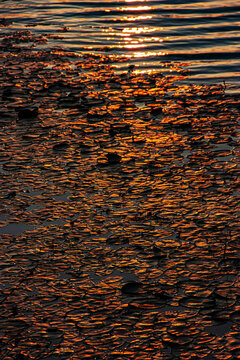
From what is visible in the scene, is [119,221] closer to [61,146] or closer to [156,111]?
[61,146]

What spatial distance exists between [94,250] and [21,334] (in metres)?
0.55

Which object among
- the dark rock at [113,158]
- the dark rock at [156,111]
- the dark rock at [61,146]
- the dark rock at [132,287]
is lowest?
the dark rock at [132,287]

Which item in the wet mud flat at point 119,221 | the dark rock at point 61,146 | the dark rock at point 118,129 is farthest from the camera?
→ the dark rock at point 118,129

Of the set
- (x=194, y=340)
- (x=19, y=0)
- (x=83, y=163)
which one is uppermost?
(x=19, y=0)

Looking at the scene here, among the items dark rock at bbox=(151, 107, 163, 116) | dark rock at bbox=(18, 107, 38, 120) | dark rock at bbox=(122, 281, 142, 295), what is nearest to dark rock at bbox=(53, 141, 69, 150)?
dark rock at bbox=(18, 107, 38, 120)

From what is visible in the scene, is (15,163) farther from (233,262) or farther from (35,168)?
(233,262)

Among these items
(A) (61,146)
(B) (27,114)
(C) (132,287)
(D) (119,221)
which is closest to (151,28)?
(B) (27,114)

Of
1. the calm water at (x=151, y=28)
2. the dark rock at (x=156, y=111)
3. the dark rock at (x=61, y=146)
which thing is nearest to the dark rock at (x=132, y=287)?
the dark rock at (x=61, y=146)

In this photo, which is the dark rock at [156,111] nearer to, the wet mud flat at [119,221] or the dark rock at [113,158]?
the wet mud flat at [119,221]

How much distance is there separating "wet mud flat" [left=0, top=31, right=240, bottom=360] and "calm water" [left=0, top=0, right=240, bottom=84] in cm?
81

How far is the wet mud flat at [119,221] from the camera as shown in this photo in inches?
79.0

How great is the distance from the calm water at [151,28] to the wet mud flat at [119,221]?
806 millimetres

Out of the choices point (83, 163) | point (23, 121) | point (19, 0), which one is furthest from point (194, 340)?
point (19, 0)

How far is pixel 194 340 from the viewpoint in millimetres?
1960
